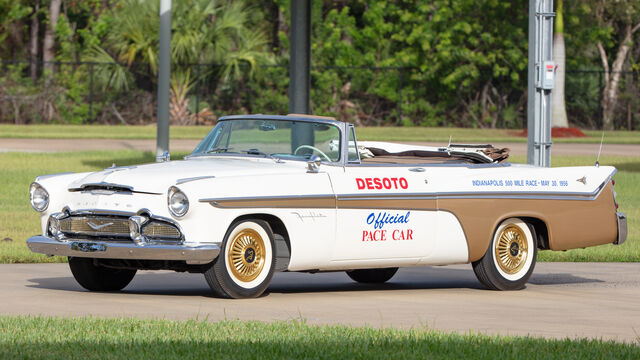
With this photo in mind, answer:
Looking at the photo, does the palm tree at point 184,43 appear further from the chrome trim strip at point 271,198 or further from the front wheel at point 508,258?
the chrome trim strip at point 271,198

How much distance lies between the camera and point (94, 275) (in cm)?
1076

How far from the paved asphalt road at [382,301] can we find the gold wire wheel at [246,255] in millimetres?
237

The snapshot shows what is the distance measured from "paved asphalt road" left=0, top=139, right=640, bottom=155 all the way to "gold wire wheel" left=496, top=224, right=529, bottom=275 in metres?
20.8

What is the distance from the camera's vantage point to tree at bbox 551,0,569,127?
48.5 m

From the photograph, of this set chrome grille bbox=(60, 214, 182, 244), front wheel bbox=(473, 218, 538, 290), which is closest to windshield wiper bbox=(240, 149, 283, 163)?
chrome grille bbox=(60, 214, 182, 244)

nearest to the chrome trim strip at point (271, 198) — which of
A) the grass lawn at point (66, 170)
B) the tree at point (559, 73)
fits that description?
the grass lawn at point (66, 170)

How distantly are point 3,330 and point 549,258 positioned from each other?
326 inches

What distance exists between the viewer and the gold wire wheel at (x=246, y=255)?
988cm

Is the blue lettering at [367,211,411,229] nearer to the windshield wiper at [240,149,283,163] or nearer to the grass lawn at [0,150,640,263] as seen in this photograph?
the windshield wiper at [240,149,283,163]

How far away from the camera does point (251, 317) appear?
8977 mm

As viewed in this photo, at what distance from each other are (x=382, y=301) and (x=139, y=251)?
6.99ft

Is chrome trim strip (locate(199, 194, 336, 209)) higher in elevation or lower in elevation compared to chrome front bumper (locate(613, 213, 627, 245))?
higher

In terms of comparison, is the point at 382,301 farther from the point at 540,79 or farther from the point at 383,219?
the point at 540,79

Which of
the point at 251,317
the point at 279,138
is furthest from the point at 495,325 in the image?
the point at 279,138
